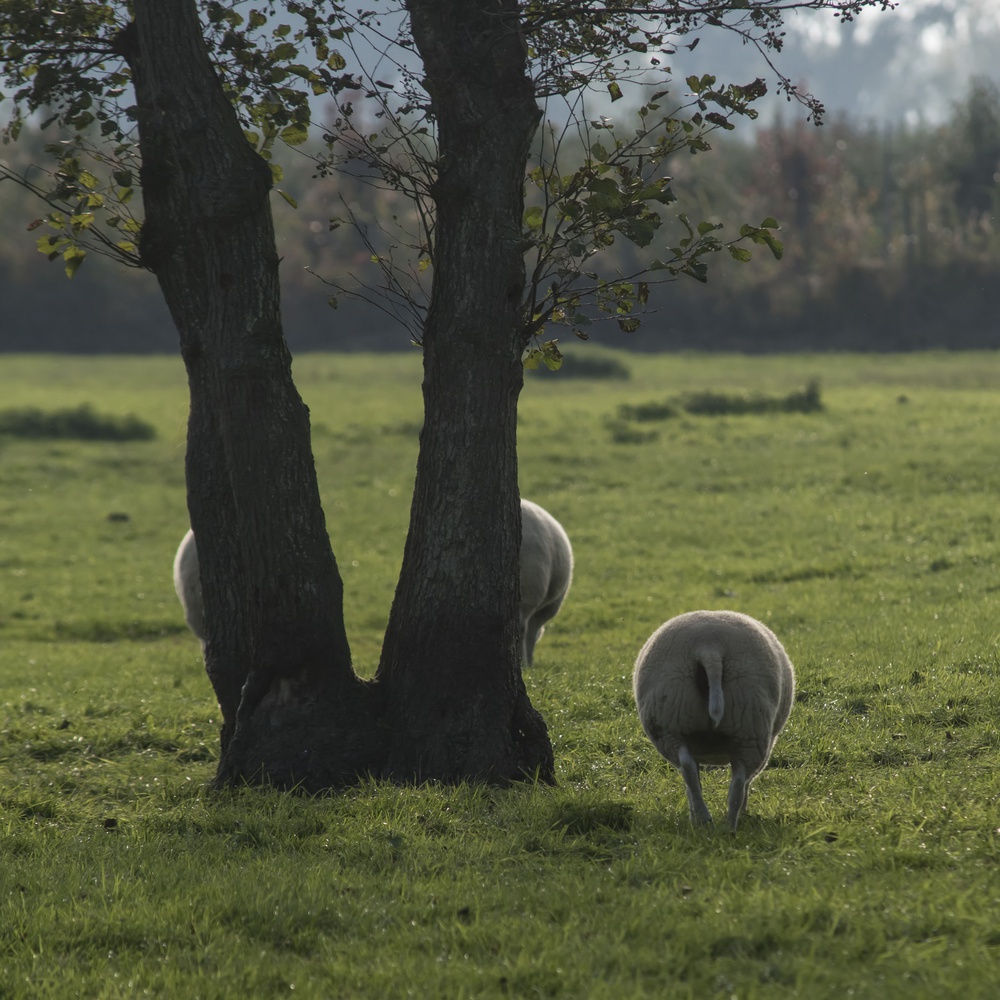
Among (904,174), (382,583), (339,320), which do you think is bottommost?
(382,583)

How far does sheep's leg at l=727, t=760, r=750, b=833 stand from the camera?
596 centimetres

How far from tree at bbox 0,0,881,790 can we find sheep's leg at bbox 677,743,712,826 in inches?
49.5

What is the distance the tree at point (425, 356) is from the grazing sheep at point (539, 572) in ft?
12.9

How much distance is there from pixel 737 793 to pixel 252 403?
3.59 meters

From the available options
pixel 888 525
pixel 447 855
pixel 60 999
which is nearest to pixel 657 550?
pixel 888 525

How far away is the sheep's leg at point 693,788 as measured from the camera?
19.8ft

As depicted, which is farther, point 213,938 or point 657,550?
point 657,550

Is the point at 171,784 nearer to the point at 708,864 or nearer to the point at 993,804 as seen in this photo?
the point at 708,864

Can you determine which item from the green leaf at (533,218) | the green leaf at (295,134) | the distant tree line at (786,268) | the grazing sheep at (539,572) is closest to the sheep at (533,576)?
the grazing sheep at (539,572)

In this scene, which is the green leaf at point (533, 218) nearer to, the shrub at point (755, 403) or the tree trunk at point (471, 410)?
the tree trunk at point (471, 410)

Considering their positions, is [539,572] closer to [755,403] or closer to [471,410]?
[471,410]

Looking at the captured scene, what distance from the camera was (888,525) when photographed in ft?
57.8

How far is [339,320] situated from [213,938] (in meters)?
70.1

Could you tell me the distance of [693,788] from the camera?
20.1 feet
